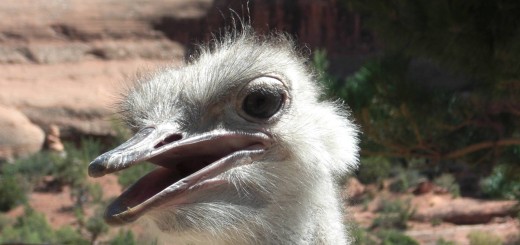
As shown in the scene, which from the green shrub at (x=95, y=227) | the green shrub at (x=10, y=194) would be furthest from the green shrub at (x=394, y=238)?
the green shrub at (x=10, y=194)

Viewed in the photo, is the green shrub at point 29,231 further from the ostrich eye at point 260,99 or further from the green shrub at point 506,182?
the ostrich eye at point 260,99

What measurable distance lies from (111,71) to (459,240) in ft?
22.3

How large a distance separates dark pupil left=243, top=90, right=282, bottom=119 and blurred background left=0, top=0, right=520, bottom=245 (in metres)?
0.35

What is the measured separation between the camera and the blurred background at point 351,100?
14.0 ft

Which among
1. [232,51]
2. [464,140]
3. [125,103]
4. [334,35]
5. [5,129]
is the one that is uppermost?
[232,51]

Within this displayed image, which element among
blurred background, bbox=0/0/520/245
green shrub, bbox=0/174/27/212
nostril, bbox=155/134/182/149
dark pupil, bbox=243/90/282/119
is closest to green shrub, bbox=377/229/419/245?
blurred background, bbox=0/0/520/245

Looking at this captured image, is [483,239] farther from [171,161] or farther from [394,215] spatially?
[171,161]

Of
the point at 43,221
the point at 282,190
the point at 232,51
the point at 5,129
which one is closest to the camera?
the point at 282,190

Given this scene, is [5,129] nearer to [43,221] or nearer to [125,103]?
[43,221]

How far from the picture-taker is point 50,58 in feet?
45.3

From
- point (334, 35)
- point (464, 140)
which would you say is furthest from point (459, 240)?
point (334, 35)

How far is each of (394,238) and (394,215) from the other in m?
1.67

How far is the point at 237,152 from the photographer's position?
187cm

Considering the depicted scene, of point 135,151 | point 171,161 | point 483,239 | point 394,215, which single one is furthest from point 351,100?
point 394,215
